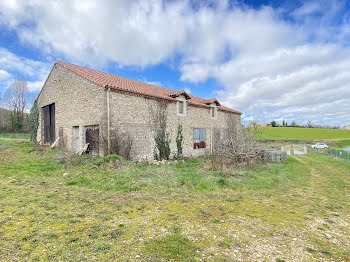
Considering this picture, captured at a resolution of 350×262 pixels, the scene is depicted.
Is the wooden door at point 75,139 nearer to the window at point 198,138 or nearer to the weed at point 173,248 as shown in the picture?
the window at point 198,138

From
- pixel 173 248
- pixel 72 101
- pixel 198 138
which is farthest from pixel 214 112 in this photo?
pixel 173 248

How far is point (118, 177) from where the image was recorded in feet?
25.1

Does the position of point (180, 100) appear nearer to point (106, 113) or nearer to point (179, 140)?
point (179, 140)

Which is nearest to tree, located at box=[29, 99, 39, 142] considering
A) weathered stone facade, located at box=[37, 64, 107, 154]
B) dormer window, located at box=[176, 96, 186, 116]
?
weathered stone facade, located at box=[37, 64, 107, 154]

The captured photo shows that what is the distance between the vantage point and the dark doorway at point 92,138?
11.8m

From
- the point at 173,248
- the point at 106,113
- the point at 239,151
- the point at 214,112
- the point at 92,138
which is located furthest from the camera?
the point at 214,112

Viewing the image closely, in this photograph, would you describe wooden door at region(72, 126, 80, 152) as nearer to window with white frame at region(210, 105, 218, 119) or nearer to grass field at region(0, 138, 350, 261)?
Result: grass field at region(0, 138, 350, 261)

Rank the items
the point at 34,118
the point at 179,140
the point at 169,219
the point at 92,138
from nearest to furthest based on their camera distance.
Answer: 1. the point at 169,219
2. the point at 92,138
3. the point at 179,140
4. the point at 34,118

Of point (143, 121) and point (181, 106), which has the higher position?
point (181, 106)

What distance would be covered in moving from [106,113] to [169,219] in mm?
8667

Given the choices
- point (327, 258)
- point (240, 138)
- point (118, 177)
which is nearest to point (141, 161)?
point (118, 177)

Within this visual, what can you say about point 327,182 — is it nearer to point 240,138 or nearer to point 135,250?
point 240,138

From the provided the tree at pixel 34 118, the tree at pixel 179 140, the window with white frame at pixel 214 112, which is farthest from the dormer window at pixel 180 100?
the tree at pixel 34 118

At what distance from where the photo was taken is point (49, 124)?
17328 mm
